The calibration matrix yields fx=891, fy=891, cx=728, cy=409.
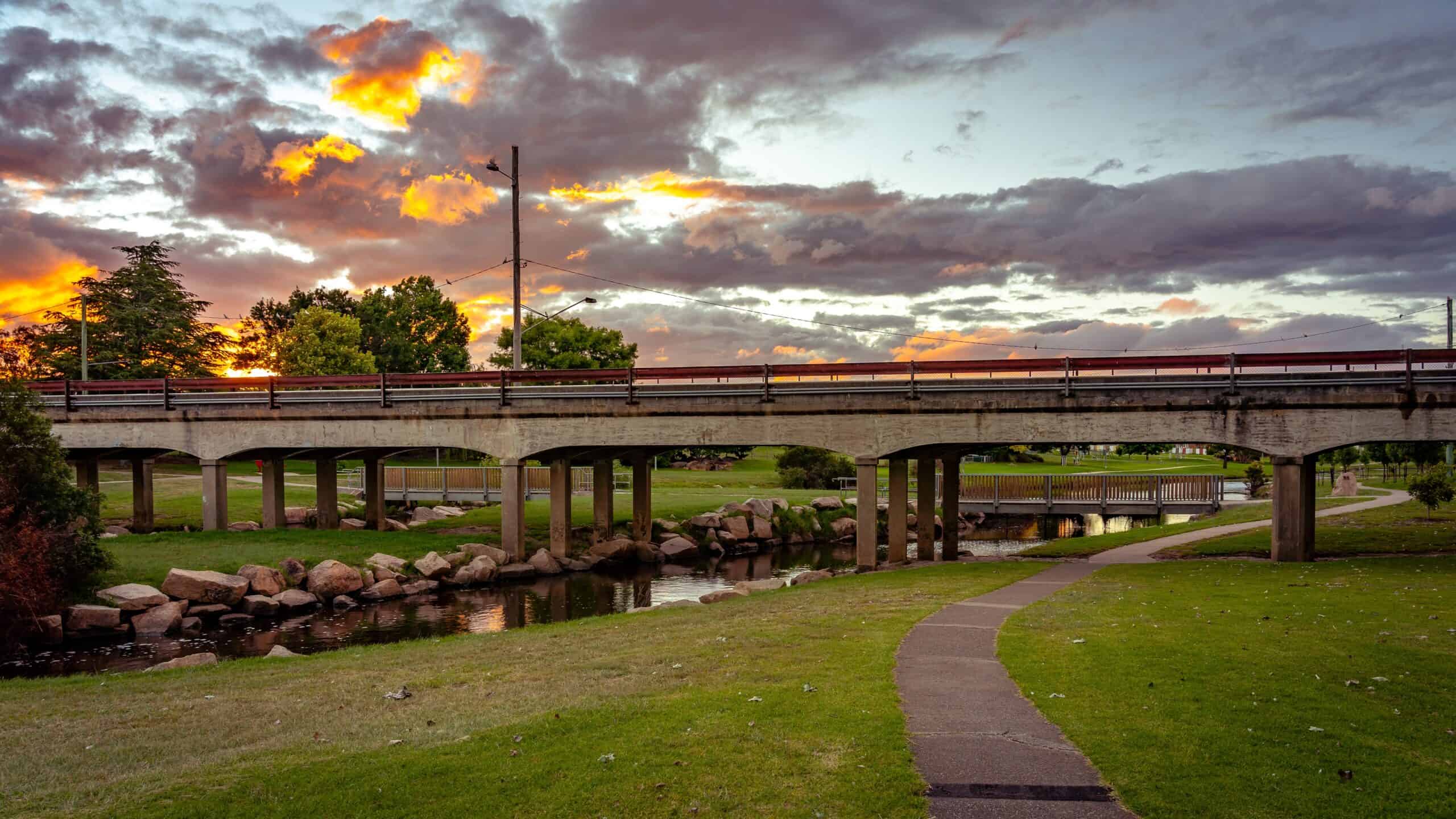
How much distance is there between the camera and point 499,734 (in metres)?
9.35

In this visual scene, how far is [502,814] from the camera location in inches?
286

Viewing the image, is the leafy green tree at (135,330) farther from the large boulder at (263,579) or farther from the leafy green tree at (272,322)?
the large boulder at (263,579)

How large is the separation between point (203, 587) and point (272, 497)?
11254mm

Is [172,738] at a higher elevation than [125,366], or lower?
lower

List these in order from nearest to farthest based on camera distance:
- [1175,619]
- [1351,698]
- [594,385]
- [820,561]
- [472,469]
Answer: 1. [1351,698]
2. [1175,619]
3. [594,385]
4. [820,561]
5. [472,469]

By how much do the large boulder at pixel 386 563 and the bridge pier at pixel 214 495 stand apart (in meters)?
8.04

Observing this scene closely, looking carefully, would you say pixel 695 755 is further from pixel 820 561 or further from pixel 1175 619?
pixel 820 561

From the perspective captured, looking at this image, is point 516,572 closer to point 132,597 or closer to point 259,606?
point 259,606

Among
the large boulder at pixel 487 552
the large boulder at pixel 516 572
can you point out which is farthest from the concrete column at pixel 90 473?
the large boulder at pixel 516 572

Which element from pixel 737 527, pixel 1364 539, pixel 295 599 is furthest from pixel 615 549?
pixel 1364 539

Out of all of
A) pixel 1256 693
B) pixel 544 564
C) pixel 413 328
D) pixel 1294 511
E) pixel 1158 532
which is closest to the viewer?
pixel 1256 693

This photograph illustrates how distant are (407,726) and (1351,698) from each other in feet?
34.4

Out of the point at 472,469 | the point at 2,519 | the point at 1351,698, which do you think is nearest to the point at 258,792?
the point at 1351,698

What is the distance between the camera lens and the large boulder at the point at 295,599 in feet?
85.4
